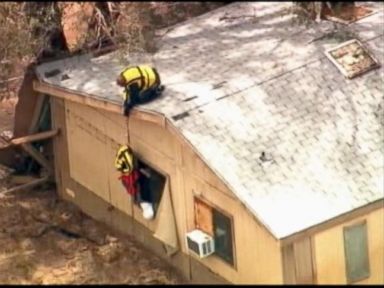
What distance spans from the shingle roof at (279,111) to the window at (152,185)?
3.40 feet

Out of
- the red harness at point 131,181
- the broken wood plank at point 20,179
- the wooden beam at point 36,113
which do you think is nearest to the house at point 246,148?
the wooden beam at point 36,113

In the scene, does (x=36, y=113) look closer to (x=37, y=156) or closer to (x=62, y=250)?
(x=37, y=156)

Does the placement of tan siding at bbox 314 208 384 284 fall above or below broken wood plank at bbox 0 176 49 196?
above

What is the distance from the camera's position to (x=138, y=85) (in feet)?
52.7

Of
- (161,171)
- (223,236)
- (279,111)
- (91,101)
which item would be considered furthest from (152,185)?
(279,111)

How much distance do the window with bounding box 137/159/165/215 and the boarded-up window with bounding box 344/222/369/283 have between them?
312 centimetres

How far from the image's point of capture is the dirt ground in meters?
16.7

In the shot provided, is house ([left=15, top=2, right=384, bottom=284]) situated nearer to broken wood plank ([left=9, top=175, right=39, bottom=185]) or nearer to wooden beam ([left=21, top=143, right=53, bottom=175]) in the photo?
wooden beam ([left=21, top=143, right=53, bottom=175])

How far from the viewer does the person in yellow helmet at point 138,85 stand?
16031 millimetres

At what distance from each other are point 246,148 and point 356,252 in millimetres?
1973

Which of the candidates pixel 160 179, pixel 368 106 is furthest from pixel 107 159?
pixel 368 106

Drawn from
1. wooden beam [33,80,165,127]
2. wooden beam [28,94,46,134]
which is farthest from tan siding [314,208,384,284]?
wooden beam [28,94,46,134]

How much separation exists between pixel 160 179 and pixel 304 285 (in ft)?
10.4

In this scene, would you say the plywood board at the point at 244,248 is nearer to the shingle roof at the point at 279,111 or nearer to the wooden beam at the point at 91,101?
the shingle roof at the point at 279,111
